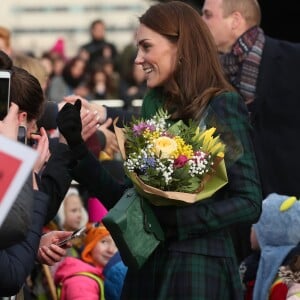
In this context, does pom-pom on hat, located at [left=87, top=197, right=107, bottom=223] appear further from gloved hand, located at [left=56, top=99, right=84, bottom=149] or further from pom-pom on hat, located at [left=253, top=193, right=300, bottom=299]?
gloved hand, located at [left=56, top=99, right=84, bottom=149]

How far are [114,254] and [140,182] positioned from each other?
2.30m

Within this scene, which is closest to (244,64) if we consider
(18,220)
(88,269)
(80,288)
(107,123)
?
(107,123)

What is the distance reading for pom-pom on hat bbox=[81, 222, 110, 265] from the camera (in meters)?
7.43

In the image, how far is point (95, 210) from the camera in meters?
7.82

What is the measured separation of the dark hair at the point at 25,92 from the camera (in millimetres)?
5355

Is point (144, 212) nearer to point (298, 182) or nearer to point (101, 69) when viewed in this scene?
point (298, 182)

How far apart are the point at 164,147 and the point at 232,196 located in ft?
1.33

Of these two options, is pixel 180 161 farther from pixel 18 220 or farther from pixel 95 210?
pixel 95 210

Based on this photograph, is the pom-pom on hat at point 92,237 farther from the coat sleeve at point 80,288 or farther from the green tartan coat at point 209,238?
the green tartan coat at point 209,238

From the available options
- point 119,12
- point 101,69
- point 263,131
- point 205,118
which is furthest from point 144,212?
point 119,12

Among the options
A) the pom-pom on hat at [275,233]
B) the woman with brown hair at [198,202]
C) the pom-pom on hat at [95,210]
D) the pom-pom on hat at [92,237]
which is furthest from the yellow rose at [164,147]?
the pom-pom on hat at [95,210]

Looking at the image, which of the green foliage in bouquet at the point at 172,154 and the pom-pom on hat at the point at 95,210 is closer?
the green foliage in bouquet at the point at 172,154

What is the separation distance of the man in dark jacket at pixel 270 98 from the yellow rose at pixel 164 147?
244 centimetres

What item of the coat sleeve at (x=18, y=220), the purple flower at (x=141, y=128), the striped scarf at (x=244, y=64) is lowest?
the striped scarf at (x=244, y=64)
